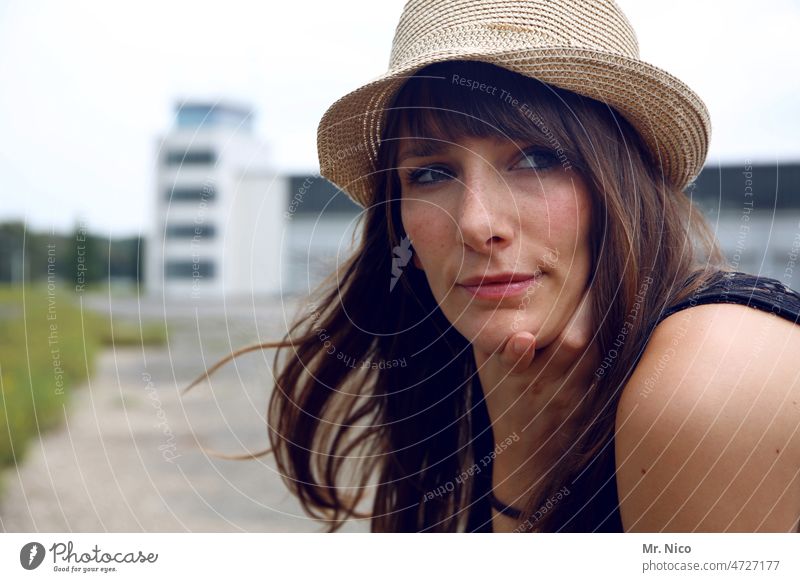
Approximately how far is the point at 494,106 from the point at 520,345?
9.5 inches

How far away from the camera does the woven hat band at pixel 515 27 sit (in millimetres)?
647

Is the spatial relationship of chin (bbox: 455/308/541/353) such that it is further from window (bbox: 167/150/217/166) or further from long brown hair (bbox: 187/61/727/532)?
window (bbox: 167/150/217/166)

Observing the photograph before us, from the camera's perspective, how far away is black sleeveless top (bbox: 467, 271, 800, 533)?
1.88 feet

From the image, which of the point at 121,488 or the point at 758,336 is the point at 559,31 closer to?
the point at 758,336

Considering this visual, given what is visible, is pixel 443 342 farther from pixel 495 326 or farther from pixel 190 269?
pixel 190 269

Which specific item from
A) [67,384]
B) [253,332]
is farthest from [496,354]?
[67,384]

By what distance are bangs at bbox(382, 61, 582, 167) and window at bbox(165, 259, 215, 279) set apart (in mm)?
477

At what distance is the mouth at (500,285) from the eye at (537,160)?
11cm

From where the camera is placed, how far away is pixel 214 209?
114 centimetres

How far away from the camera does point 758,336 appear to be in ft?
1.83

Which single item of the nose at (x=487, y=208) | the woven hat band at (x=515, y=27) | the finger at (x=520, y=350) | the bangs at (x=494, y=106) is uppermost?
the woven hat band at (x=515, y=27)

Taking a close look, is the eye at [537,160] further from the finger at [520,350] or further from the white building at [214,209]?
the white building at [214,209]

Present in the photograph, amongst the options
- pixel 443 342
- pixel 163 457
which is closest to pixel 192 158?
pixel 443 342

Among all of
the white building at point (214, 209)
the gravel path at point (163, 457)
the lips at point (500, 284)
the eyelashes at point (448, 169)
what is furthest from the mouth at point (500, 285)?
the gravel path at point (163, 457)
